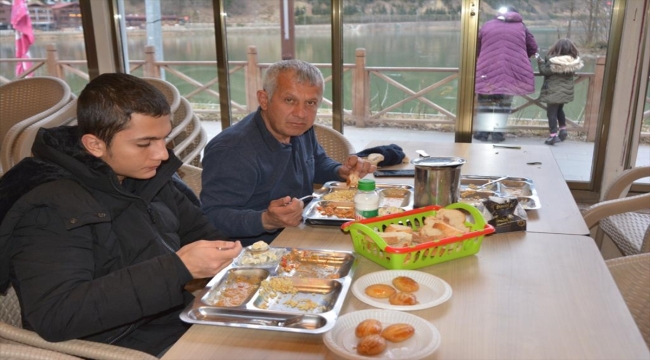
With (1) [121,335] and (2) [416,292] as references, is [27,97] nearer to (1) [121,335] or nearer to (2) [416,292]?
(1) [121,335]

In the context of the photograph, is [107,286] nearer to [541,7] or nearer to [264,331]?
[264,331]

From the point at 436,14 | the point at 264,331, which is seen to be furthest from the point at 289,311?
the point at 436,14

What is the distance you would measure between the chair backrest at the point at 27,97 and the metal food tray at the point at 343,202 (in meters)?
2.46

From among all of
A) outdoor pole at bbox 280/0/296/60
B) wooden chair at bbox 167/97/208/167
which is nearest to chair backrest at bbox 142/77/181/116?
wooden chair at bbox 167/97/208/167

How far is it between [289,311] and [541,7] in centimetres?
342

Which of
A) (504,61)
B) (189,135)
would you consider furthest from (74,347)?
(504,61)

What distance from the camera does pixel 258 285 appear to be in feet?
4.40

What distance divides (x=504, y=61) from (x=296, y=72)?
8.02 ft

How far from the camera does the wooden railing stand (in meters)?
4.04

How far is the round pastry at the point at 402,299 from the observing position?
126 centimetres

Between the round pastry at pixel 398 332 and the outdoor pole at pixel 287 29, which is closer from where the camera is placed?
the round pastry at pixel 398 332

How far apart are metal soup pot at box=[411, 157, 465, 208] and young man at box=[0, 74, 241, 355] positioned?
72 centimetres

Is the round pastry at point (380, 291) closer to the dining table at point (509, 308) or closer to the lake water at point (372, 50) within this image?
the dining table at point (509, 308)

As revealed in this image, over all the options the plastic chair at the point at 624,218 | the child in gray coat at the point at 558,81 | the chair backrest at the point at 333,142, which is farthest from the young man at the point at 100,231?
the child in gray coat at the point at 558,81
